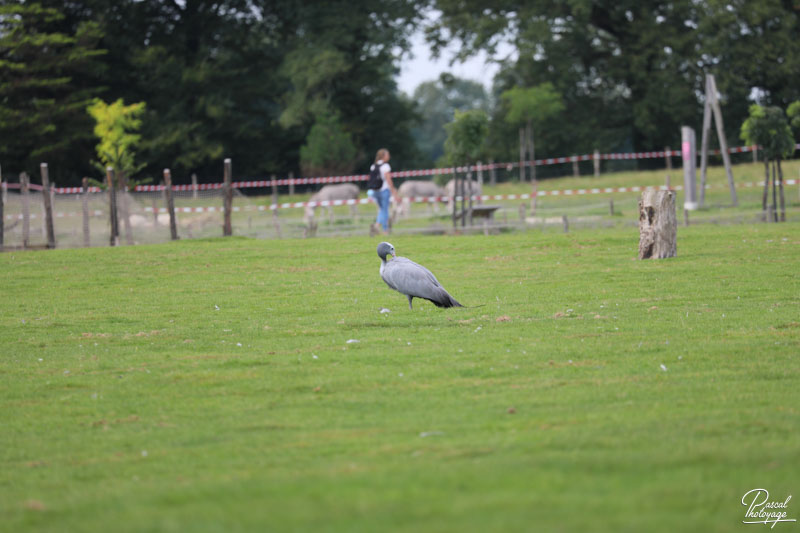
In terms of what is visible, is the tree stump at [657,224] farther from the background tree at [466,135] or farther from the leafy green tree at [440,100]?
the leafy green tree at [440,100]

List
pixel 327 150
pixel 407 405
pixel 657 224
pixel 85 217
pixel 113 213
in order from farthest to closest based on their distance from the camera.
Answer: pixel 327 150 → pixel 85 217 → pixel 113 213 → pixel 657 224 → pixel 407 405

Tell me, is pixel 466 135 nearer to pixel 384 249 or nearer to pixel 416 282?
pixel 384 249

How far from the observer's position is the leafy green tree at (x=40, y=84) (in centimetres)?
5016

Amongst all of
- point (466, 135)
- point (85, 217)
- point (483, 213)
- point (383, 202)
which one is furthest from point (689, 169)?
point (85, 217)

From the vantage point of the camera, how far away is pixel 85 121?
172 ft

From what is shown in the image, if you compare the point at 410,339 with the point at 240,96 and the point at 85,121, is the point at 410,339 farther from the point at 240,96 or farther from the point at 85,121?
the point at 240,96

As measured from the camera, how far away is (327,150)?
2190 inches

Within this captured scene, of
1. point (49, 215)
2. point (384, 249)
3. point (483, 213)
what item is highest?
point (49, 215)

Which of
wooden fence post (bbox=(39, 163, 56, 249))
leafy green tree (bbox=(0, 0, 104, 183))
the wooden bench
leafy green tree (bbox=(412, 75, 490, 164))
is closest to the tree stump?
the wooden bench
